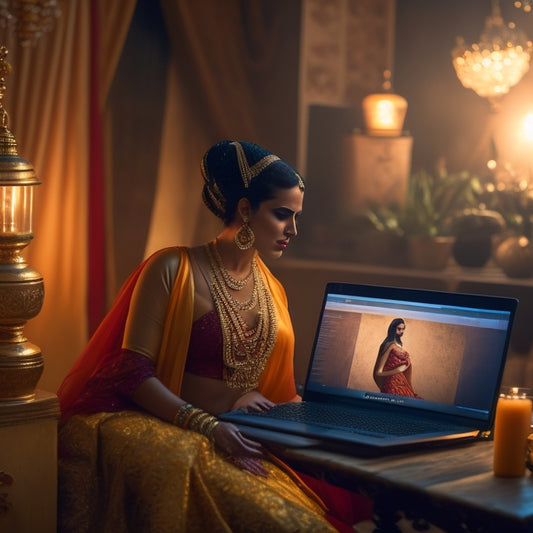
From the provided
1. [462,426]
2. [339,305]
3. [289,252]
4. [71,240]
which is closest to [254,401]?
[339,305]

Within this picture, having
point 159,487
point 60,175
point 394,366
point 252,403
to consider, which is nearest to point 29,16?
point 60,175

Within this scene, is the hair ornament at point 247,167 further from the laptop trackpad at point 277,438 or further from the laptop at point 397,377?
the laptop trackpad at point 277,438

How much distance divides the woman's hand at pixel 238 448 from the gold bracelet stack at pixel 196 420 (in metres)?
0.02

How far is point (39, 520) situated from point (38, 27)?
7.60ft

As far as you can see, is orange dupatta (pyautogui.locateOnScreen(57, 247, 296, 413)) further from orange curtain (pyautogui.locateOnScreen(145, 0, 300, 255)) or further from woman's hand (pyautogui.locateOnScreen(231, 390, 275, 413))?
orange curtain (pyautogui.locateOnScreen(145, 0, 300, 255))

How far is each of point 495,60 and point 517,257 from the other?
114 cm

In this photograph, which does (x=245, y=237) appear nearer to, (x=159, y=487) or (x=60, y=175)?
(x=159, y=487)

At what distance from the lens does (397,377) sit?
2.10 m

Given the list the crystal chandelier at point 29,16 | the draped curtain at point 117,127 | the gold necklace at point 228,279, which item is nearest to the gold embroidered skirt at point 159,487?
the gold necklace at point 228,279

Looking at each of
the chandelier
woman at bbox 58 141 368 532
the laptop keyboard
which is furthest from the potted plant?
the laptop keyboard

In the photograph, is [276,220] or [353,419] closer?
[353,419]

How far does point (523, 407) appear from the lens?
5.58 feet

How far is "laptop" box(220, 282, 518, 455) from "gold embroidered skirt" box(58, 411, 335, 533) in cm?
11

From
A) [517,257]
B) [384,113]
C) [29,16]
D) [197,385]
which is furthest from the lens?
[384,113]
